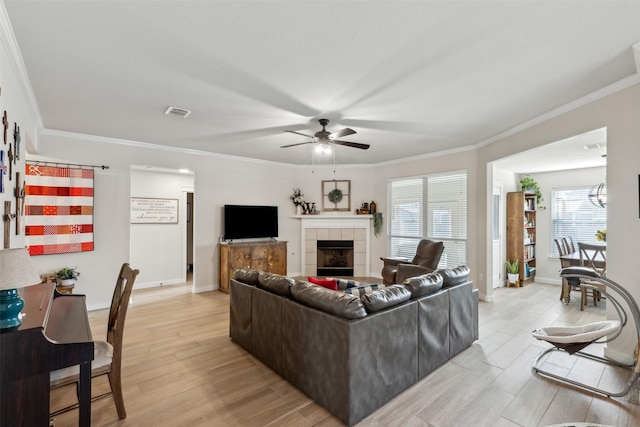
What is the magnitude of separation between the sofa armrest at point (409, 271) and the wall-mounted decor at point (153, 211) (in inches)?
189

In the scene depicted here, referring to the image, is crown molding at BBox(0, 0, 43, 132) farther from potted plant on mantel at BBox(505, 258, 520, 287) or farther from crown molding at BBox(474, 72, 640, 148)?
potted plant on mantel at BBox(505, 258, 520, 287)

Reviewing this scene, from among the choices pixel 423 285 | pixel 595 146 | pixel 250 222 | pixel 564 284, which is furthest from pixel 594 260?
pixel 250 222

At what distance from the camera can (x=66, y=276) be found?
4.17 m

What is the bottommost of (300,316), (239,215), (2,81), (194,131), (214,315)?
(214,315)

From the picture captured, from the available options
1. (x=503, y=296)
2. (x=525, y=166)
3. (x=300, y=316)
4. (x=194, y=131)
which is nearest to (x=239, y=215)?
(x=194, y=131)

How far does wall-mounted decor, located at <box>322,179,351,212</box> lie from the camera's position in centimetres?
723

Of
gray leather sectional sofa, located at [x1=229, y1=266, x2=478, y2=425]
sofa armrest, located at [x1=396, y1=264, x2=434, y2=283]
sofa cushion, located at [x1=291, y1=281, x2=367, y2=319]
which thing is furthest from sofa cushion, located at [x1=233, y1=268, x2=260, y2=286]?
sofa armrest, located at [x1=396, y1=264, x2=434, y2=283]

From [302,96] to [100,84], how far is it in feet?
Result: 6.29

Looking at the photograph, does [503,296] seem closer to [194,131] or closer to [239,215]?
[239,215]

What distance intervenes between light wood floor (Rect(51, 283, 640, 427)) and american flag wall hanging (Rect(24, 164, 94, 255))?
145 centimetres

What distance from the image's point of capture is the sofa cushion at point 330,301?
84.4 inches

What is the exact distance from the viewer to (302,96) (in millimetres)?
3121

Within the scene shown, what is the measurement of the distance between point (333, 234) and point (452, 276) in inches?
162

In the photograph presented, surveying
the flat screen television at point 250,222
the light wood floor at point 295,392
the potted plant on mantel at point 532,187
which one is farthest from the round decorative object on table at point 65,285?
the potted plant on mantel at point 532,187
